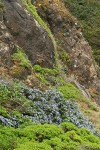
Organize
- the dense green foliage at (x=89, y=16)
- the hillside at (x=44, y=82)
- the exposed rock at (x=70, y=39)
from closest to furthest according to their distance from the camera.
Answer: the hillside at (x=44, y=82), the exposed rock at (x=70, y=39), the dense green foliage at (x=89, y=16)

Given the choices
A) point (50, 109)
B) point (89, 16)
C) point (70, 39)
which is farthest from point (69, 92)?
point (89, 16)

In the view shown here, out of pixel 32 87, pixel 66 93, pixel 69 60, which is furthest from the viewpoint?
pixel 69 60

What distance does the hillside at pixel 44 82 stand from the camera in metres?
11.6

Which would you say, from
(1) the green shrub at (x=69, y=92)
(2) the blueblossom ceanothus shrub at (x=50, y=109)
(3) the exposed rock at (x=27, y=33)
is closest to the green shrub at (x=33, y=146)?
(2) the blueblossom ceanothus shrub at (x=50, y=109)

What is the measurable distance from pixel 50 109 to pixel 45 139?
299 cm

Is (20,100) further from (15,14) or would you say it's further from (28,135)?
(15,14)

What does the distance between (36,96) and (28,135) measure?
12.0 ft

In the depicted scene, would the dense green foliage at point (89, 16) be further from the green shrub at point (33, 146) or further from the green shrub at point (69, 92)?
the green shrub at point (33, 146)

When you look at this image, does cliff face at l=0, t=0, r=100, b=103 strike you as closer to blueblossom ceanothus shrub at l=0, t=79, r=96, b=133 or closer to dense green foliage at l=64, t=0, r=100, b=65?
blueblossom ceanothus shrub at l=0, t=79, r=96, b=133

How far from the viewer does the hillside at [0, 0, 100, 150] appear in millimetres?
11641

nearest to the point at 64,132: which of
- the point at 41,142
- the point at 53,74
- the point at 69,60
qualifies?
the point at 41,142

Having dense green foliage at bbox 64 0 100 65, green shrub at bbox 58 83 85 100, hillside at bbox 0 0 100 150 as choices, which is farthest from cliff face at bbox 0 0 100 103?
dense green foliage at bbox 64 0 100 65

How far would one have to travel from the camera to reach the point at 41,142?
37.0ft

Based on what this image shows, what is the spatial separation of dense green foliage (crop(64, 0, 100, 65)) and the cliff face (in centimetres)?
1365
